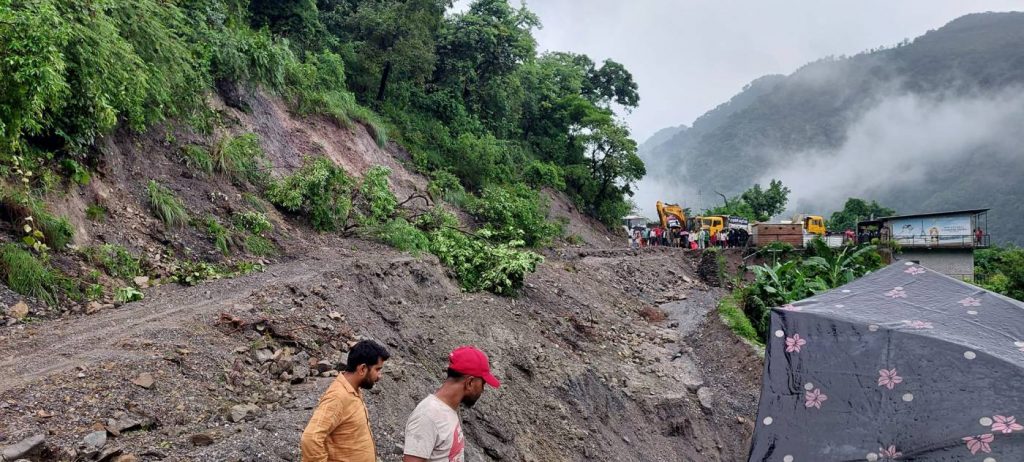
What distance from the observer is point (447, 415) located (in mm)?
2883

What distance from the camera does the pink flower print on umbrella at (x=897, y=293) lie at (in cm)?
400

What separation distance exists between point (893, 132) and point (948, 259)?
13495 centimetres

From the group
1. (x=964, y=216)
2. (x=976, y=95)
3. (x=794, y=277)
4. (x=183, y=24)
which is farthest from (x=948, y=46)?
(x=183, y=24)

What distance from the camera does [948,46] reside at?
525 ft

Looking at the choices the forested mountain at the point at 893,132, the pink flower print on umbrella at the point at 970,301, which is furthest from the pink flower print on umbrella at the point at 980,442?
the forested mountain at the point at 893,132

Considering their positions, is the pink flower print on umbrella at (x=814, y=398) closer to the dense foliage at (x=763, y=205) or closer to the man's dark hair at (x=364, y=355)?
the man's dark hair at (x=364, y=355)

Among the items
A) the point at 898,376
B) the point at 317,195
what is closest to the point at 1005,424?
the point at 898,376

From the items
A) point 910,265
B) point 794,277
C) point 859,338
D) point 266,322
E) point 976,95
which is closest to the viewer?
point 859,338

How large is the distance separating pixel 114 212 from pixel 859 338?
910cm

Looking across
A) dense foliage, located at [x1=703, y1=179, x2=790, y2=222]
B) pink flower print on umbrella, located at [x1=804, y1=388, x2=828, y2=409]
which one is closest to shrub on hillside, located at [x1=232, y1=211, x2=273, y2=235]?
pink flower print on umbrella, located at [x1=804, y1=388, x2=828, y2=409]

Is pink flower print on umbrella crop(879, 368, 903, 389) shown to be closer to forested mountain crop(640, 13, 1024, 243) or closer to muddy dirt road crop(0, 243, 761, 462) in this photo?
muddy dirt road crop(0, 243, 761, 462)

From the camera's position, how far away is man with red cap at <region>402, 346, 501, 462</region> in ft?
9.15

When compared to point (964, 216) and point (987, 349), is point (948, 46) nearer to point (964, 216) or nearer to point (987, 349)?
point (964, 216)

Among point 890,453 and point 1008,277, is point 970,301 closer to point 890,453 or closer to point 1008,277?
point 890,453
